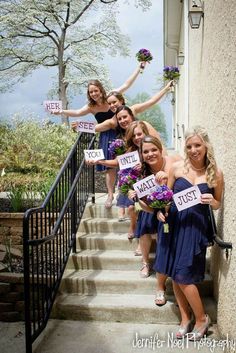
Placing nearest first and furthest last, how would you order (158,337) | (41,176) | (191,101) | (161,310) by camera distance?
(158,337) → (161,310) → (191,101) → (41,176)

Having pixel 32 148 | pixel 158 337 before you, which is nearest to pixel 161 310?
pixel 158 337

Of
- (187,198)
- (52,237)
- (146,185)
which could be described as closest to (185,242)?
(187,198)

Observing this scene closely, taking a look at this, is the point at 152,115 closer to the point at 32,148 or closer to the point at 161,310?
the point at 32,148

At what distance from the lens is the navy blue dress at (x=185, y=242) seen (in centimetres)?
307

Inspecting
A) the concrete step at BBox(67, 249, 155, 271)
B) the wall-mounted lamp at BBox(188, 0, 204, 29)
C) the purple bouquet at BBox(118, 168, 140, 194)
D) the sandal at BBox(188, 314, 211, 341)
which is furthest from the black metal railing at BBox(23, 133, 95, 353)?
the wall-mounted lamp at BBox(188, 0, 204, 29)

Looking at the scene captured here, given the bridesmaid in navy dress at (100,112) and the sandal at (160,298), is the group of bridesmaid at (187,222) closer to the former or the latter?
the sandal at (160,298)

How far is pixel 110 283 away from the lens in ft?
12.7

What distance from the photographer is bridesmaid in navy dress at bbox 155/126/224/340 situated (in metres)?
3.06

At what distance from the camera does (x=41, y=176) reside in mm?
7277

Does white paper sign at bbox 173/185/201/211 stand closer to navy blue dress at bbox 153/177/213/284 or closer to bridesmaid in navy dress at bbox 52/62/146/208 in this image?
navy blue dress at bbox 153/177/213/284

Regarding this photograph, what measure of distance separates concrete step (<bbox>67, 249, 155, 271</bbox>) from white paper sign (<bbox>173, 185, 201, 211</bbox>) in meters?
1.29

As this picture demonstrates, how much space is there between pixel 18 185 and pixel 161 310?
4.03 m

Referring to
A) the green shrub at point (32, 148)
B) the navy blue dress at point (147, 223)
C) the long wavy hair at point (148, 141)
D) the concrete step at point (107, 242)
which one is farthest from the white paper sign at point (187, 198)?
the green shrub at point (32, 148)

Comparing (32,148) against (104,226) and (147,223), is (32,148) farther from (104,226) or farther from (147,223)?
(147,223)
